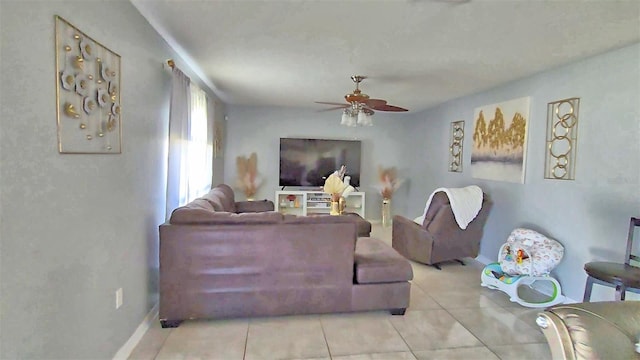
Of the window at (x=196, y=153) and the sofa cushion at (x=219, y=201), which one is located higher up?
the window at (x=196, y=153)

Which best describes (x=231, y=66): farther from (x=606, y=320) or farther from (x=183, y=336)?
(x=606, y=320)

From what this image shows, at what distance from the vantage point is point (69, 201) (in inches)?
60.6

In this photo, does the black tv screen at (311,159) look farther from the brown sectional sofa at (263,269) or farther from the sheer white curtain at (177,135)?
the brown sectional sofa at (263,269)

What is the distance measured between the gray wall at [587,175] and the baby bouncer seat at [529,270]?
0.54 ft

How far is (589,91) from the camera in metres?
2.96

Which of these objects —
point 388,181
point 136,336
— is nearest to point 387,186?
point 388,181

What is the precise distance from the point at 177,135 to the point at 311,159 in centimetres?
367

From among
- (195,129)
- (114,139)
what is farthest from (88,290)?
(195,129)

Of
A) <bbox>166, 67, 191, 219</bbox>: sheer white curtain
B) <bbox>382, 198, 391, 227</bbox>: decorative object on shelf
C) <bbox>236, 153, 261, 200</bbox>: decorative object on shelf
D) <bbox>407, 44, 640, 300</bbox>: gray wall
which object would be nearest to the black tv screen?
<bbox>236, 153, 261, 200</bbox>: decorative object on shelf

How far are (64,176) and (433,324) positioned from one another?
8.67ft

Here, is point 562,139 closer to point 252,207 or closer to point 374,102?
point 374,102

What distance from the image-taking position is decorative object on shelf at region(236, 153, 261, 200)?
623cm

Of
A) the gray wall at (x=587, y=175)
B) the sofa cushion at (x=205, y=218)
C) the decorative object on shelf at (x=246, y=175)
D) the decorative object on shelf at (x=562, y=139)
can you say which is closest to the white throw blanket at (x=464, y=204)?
the gray wall at (x=587, y=175)

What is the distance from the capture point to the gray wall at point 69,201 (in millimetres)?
1206
